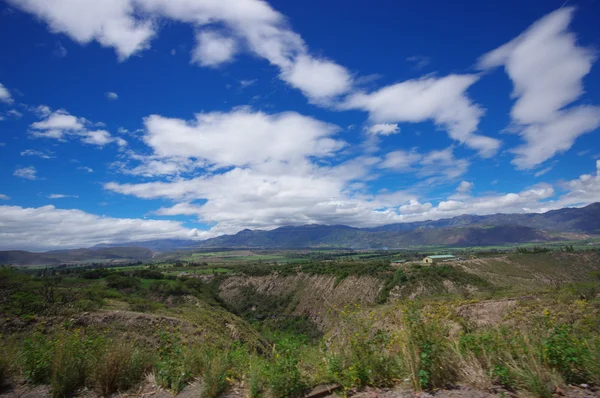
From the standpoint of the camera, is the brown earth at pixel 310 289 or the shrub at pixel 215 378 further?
the brown earth at pixel 310 289

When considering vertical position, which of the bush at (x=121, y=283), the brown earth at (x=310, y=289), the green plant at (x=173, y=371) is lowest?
the brown earth at (x=310, y=289)

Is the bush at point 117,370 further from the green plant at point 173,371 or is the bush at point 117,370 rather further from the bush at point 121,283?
the bush at point 121,283

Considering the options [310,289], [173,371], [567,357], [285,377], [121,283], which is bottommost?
[310,289]

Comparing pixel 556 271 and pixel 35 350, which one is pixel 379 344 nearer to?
pixel 35 350

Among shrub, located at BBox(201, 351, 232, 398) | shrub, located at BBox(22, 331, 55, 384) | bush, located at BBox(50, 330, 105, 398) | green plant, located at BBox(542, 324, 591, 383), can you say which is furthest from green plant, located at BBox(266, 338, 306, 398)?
shrub, located at BBox(22, 331, 55, 384)

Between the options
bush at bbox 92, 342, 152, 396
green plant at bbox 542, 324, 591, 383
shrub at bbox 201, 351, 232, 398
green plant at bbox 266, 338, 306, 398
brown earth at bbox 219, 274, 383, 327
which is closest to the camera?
green plant at bbox 542, 324, 591, 383

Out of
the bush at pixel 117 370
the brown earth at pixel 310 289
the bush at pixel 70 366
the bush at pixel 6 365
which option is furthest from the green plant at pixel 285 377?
the brown earth at pixel 310 289

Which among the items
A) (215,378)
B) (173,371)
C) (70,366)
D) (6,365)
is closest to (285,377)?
(215,378)

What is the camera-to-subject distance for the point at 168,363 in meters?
5.45

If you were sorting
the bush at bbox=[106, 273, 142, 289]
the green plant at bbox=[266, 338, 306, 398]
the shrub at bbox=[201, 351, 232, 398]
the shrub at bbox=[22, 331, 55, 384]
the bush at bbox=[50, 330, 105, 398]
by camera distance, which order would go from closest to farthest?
the green plant at bbox=[266, 338, 306, 398] → the shrub at bbox=[201, 351, 232, 398] → the bush at bbox=[50, 330, 105, 398] → the shrub at bbox=[22, 331, 55, 384] → the bush at bbox=[106, 273, 142, 289]

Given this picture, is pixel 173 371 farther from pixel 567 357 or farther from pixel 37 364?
pixel 567 357

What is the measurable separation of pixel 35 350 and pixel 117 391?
2310mm

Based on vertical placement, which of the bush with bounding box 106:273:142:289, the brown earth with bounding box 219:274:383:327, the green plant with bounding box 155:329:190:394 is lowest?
the brown earth with bounding box 219:274:383:327

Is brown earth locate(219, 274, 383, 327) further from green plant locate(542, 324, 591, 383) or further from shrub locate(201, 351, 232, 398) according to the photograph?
green plant locate(542, 324, 591, 383)
